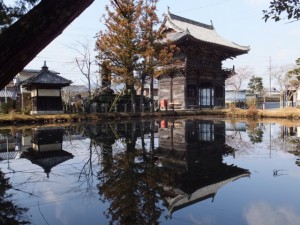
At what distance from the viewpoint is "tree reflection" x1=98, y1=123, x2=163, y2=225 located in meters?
3.42

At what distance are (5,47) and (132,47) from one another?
22250 mm

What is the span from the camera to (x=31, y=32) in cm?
214

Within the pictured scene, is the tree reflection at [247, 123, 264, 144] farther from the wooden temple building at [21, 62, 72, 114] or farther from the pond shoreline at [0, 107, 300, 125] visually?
the wooden temple building at [21, 62, 72, 114]

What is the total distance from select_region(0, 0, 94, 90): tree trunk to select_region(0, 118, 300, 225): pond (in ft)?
7.19

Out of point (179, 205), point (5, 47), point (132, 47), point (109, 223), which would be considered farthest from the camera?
point (132, 47)

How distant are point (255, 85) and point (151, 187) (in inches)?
2367

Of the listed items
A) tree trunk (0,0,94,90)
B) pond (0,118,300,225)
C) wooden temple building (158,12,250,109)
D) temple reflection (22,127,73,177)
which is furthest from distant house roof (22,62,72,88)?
tree trunk (0,0,94,90)

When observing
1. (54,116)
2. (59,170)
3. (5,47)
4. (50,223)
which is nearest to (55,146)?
(59,170)

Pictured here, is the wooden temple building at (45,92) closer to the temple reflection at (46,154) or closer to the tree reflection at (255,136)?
the temple reflection at (46,154)

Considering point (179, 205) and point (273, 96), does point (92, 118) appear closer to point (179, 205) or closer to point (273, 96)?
point (179, 205)

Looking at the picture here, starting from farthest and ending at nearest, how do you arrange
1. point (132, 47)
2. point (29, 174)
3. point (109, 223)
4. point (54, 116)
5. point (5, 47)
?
point (132, 47) < point (54, 116) < point (29, 174) < point (109, 223) < point (5, 47)

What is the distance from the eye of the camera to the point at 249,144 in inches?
384

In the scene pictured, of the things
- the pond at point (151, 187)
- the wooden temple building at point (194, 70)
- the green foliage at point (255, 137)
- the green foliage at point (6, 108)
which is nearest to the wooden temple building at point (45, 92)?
the green foliage at point (6, 108)

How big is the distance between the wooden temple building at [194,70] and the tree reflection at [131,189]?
2295cm
